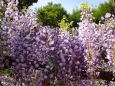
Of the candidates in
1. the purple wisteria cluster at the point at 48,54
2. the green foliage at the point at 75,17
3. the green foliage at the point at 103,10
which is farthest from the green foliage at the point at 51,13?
the purple wisteria cluster at the point at 48,54

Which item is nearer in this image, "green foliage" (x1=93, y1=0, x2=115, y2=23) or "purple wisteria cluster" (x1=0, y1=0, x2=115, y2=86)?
"purple wisteria cluster" (x1=0, y1=0, x2=115, y2=86)

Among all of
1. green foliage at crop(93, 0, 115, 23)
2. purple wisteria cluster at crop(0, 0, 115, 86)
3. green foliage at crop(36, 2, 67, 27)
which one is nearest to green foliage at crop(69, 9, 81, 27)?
green foliage at crop(36, 2, 67, 27)

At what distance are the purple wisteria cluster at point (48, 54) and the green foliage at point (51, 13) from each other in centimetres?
2065

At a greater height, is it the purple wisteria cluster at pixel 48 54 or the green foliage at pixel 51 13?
the green foliage at pixel 51 13

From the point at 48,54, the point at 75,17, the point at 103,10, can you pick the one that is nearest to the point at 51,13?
the point at 75,17

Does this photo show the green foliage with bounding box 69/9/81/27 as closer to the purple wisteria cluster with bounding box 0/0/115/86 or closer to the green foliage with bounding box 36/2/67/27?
the green foliage with bounding box 36/2/67/27

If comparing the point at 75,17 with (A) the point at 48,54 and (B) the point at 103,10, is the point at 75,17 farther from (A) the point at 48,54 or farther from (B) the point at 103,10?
(A) the point at 48,54

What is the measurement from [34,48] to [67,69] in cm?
65

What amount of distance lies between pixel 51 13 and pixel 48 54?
2256 cm

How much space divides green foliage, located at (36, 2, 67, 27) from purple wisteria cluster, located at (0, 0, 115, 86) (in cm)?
2065

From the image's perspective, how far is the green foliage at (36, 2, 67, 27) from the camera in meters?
27.5

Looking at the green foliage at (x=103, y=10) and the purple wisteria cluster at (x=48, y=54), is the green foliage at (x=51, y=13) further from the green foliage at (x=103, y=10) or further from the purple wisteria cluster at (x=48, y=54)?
the purple wisteria cluster at (x=48, y=54)

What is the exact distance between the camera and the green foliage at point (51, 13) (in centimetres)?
2755

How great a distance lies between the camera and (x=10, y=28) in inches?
248
